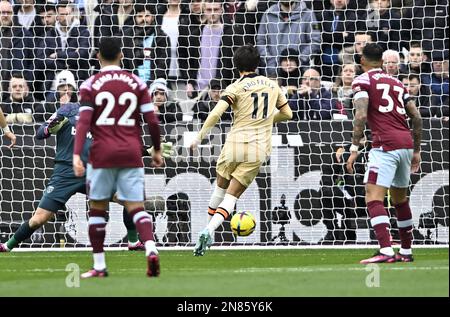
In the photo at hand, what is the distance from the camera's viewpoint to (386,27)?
1695 cm

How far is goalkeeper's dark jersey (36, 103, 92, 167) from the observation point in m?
13.6

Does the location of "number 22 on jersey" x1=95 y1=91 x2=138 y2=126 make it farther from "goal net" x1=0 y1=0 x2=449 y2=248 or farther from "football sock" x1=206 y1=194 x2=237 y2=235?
"goal net" x1=0 y1=0 x2=449 y2=248

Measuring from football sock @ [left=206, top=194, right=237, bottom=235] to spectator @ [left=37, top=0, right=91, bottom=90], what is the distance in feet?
17.3

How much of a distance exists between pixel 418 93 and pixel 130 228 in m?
5.03

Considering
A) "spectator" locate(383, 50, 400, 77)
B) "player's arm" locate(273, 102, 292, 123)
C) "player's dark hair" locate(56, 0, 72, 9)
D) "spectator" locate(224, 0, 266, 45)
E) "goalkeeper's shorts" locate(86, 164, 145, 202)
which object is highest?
"player's dark hair" locate(56, 0, 72, 9)

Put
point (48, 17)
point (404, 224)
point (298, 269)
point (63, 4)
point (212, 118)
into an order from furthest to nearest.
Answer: point (63, 4) → point (48, 17) → point (212, 118) → point (404, 224) → point (298, 269)

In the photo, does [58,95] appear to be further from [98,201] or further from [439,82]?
[98,201]

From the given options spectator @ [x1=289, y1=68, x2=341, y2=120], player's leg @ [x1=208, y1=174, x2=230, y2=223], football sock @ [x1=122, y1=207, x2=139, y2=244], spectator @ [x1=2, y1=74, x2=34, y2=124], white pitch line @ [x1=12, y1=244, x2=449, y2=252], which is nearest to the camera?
player's leg @ [x1=208, y1=174, x2=230, y2=223]

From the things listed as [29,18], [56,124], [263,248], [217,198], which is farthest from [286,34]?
[56,124]

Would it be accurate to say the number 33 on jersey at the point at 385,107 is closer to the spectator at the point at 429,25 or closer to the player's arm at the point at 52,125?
the player's arm at the point at 52,125

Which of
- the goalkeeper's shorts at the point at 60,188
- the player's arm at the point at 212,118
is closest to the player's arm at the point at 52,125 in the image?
the goalkeeper's shorts at the point at 60,188

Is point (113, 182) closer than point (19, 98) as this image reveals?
Yes

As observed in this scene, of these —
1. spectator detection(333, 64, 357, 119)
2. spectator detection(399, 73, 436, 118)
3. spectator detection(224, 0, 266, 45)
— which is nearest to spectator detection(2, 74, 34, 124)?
spectator detection(224, 0, 266, 45)

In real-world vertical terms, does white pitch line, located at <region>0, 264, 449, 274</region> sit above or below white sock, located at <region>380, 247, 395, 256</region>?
below
